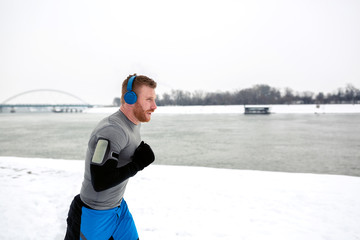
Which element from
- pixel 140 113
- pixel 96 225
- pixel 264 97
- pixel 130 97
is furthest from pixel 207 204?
pixel 264 97

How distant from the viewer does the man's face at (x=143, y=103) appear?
1.68 meters

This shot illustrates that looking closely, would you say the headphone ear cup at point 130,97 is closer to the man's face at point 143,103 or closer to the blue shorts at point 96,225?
the man's face at point 143,103

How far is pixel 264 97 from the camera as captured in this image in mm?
106562

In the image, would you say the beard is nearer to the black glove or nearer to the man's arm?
the black glove

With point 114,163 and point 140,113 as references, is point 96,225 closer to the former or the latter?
point 114,163

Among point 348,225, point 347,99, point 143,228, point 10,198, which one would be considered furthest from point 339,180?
point 347,99

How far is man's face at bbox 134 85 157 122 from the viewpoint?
1.68 m

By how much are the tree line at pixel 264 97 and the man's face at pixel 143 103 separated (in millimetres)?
86263

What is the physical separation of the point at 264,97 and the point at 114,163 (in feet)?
368

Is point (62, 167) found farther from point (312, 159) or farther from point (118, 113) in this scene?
point (312, 159)

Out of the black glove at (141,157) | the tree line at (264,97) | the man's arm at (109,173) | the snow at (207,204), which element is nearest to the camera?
the man's arm at (109,173)

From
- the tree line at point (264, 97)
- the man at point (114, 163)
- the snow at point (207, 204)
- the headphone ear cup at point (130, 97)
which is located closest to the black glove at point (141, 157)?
the man at point (114, 163)

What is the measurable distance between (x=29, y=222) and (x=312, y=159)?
10348 mm

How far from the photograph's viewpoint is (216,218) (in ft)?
12.2
